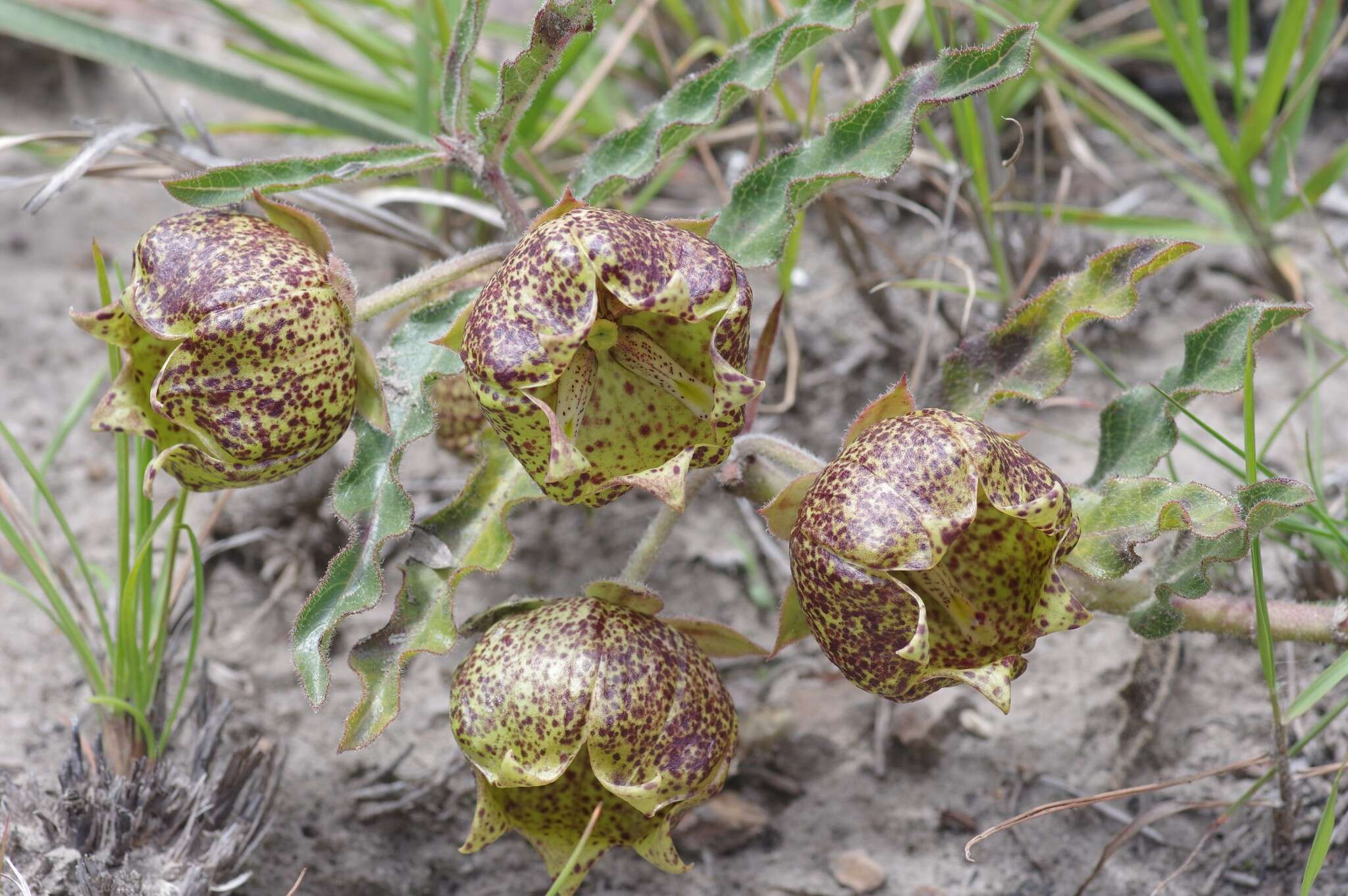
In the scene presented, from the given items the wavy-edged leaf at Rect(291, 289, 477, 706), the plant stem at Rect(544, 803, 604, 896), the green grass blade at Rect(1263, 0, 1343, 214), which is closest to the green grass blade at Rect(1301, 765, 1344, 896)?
the plant stem at Rect(544, 803, 604, 896)

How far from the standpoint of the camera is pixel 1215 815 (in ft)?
7.46

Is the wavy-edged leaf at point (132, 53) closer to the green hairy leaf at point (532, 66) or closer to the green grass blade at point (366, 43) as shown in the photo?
the green grass blade at point (366, 43)

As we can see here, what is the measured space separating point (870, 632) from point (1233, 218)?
7.02ft

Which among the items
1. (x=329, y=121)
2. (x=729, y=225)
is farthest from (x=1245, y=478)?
(x=329, y=121)

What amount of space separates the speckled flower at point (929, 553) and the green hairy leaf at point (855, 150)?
1.43 feet

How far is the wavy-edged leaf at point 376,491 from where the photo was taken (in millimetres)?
1844

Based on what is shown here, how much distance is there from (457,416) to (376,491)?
0.61 m

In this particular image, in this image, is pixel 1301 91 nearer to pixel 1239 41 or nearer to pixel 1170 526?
pixel 1239 41

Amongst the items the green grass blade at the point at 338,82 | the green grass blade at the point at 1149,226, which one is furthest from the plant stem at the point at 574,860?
the green grass blade at the point at 338,82

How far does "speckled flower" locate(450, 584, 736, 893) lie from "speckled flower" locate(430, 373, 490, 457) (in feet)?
2.25

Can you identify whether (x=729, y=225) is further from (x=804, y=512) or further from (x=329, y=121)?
(x=329, y=121)

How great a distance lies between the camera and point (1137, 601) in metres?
2.09

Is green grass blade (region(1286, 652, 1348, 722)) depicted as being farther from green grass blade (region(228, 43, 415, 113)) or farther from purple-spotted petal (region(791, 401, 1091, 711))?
green grass blade (region(228, 43, 415, 113))

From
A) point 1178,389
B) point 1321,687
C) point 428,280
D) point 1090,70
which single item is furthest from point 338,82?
point 1321,687
